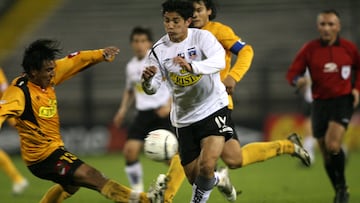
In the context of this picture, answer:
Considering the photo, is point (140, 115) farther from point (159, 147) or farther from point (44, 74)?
point (44, 74)

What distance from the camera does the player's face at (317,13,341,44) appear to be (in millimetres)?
8073

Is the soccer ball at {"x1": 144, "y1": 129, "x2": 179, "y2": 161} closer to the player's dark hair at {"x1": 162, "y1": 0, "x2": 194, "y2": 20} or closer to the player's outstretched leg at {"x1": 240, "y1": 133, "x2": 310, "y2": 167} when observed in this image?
the player's outstretched leg at {"x1": 240, "y1": 133, "x2": 310, "y2": 167}

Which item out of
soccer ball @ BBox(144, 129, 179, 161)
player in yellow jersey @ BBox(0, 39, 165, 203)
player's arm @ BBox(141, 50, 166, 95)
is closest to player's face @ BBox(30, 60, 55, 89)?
player in yellow jersey @ BBox(0, 39, 165, 203)

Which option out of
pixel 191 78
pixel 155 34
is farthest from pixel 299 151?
pixel 155 34

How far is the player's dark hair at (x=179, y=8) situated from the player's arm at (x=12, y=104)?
4.52 ft

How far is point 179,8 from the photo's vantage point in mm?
6152

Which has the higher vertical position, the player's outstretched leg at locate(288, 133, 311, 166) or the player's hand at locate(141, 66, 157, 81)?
the player's hand at locate(141, 66, 157, 81)

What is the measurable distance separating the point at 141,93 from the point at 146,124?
1.49ft

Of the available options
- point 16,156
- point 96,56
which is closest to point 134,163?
point 96,56

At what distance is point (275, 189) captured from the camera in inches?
367

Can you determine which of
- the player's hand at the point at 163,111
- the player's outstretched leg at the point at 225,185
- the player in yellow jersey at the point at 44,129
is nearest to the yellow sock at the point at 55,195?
the player in yellow jersey at the point at 44,129

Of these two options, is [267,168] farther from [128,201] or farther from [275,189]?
[128,201]

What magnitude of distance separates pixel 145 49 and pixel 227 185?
124 inches

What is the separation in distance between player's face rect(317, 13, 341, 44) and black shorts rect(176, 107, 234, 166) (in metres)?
2.18
